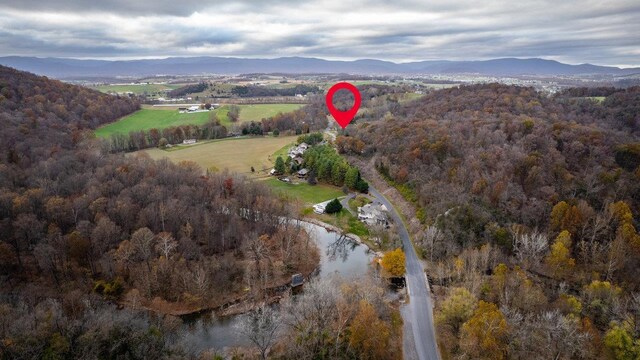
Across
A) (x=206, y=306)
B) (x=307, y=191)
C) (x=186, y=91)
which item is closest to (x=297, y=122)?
(x=307, y=191)

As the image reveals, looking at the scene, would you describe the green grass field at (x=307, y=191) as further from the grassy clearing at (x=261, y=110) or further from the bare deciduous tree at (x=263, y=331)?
the grassy clearing at (x=261, y=110)

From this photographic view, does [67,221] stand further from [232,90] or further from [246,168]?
[232,90]

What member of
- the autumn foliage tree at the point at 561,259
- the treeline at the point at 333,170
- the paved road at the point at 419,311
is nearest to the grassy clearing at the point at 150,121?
the treeline at the point at 333,170

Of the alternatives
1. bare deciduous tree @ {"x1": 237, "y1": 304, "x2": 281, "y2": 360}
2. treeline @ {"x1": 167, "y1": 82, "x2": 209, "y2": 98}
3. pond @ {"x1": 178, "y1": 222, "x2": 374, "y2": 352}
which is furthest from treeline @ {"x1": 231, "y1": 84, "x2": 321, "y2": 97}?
bare deciduous tree @ {"x1": 237, "y1": 304, "x2": 281, "y2": 360}

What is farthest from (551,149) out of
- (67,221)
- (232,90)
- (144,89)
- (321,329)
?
(144,89)

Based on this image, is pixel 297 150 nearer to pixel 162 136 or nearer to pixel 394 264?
pixel 162 136

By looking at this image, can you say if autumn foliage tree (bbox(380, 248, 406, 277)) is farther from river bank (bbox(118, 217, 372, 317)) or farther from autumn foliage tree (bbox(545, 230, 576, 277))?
autumn foliage tree (bbox(545, 230, 576, 277))

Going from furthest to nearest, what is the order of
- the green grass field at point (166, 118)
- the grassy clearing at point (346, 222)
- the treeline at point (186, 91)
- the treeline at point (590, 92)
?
the treeline at point (186, 91) → the treeline at point (590, 92) → the green grass field at point (166, 118) → the grassy clearing at point (346, 222)
